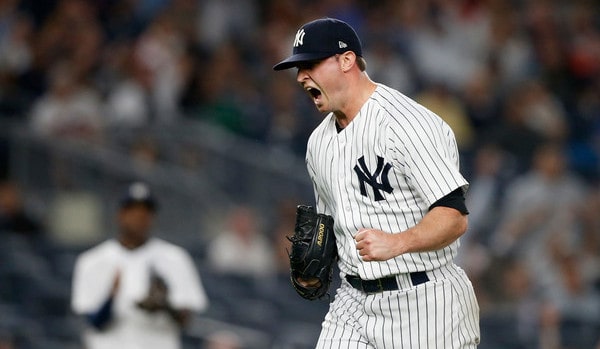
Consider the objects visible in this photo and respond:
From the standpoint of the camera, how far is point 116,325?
712 cm

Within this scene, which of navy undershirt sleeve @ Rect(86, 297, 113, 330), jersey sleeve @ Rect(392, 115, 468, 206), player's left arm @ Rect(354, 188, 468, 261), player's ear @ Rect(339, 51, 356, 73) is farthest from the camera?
navy undershirt sleeve @ Rect(86, 297, 113, 330)

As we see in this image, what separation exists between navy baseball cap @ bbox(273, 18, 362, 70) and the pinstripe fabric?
0.25 metres

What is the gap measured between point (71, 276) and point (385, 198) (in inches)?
229

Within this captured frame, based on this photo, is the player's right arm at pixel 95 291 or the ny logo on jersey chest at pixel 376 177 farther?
the player's right arm at pixel 95 291

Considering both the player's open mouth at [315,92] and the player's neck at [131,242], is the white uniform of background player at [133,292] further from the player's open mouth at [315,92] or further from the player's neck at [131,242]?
the player's open mouth at [315,92]

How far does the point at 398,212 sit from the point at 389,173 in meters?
0.16

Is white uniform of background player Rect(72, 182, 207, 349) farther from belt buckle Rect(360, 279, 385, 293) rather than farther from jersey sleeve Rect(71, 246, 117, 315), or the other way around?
belt buckle Rect(360, 279, 385, 293)

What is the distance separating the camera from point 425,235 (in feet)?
14.3

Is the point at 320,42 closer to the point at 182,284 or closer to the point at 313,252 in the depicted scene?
the point at 313,252

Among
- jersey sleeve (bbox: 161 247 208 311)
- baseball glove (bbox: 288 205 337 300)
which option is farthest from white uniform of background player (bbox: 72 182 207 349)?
baseball glove (bbox: 288 205 337 300)

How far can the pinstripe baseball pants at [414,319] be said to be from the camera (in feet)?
15.0

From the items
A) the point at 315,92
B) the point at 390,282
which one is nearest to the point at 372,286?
the point at 390,282

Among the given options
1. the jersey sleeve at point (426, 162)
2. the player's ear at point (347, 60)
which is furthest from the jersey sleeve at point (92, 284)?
the jersey sleeve at point (426, 162)

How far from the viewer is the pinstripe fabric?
4.48 m
